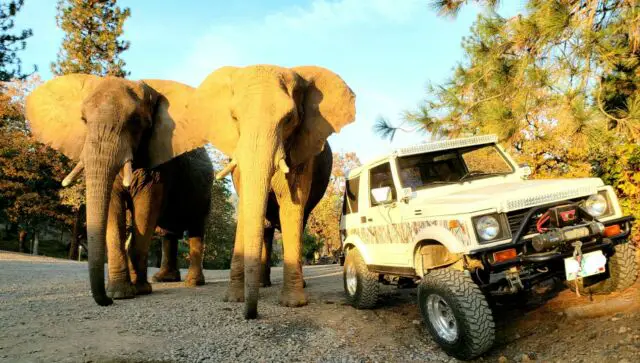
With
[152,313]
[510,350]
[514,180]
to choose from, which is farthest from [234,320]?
[514,180]

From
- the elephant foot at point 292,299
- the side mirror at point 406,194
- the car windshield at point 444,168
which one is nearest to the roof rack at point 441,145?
the car windshield at point 444,168

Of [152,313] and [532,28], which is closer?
[152,313]

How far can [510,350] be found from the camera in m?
4.60

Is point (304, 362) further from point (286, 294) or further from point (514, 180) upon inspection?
point (514, 180)

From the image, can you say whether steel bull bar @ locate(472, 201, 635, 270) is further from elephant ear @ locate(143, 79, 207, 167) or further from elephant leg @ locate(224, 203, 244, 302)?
elephant ear @ locate(143, 79, 207, 167)

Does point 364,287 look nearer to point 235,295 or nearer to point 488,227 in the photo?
point 235,295

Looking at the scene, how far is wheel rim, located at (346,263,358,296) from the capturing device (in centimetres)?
709

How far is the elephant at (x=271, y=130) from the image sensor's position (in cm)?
587

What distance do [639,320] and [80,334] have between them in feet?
18.9

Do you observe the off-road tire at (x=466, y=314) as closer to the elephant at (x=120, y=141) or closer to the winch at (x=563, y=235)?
A: the winch at (x=563, y=235)

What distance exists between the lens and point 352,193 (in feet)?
25.7

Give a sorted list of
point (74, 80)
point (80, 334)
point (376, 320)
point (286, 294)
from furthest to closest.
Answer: point (74, 80)
point (286, 294)
point (376, 320)
point (80, 334)

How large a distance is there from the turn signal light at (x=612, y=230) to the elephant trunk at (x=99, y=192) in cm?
600

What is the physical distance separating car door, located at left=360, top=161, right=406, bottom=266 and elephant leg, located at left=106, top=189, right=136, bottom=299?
3.89m
